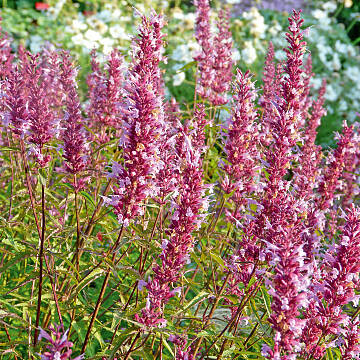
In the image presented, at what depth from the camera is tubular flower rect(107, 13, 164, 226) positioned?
226 centimetres

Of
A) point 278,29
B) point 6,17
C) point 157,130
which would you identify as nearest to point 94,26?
point 6,17

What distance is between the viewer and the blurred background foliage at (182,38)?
10.1 metres

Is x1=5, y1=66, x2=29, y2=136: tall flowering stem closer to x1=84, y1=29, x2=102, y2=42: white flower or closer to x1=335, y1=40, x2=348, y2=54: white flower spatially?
x1=84, y1=29, x2=102, y2=42: white flower

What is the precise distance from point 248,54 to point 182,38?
2090 mm

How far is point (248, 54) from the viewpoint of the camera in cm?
996

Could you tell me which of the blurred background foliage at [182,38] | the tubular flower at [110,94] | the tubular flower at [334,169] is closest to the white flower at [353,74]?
the blurred background foliage at [182,38]

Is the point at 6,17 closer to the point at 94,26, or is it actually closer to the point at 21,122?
the point at 94,26

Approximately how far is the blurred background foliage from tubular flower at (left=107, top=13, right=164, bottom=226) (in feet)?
23.7

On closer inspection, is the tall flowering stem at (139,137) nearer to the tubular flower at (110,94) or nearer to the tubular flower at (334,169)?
the tubular flower at (110,94)

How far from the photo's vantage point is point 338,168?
3588 mm

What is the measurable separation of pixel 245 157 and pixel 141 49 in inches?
38.6

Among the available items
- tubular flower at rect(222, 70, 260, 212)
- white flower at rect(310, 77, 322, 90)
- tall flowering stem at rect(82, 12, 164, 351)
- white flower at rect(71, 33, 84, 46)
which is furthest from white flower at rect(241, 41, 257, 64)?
tall flowering stem at rect(82, 12, 164, 351)

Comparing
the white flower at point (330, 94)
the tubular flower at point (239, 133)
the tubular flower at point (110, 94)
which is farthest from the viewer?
the white flower at point (330, 94)

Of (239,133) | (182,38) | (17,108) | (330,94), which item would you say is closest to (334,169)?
(239,133)
